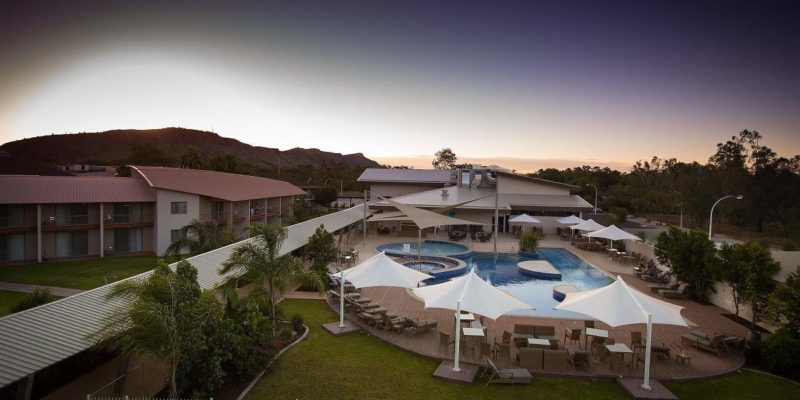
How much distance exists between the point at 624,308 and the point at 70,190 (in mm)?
33061

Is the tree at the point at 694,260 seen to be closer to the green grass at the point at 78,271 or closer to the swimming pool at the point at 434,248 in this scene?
the swimming pool at the point at 434,248

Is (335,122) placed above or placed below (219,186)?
above

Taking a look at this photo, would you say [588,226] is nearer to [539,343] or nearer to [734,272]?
[734,272]

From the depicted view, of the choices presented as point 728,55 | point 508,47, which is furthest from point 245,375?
point 728,55

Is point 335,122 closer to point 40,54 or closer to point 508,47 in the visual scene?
point 508,47

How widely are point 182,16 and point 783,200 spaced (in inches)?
2722

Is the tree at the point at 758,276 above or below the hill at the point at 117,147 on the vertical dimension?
below

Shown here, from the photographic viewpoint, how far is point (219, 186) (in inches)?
1363

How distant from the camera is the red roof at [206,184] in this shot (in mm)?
30406

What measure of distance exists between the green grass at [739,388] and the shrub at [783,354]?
0.49 metres

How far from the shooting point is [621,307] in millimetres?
10719

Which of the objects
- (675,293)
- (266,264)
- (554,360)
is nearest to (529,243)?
(675,293)

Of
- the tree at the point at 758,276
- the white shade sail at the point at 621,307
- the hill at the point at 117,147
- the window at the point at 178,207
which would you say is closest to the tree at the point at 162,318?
the white shade sail at the point at 621,307

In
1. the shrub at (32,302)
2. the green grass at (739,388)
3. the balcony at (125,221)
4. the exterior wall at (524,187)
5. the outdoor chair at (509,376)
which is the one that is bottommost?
the green grass at (739,388)
